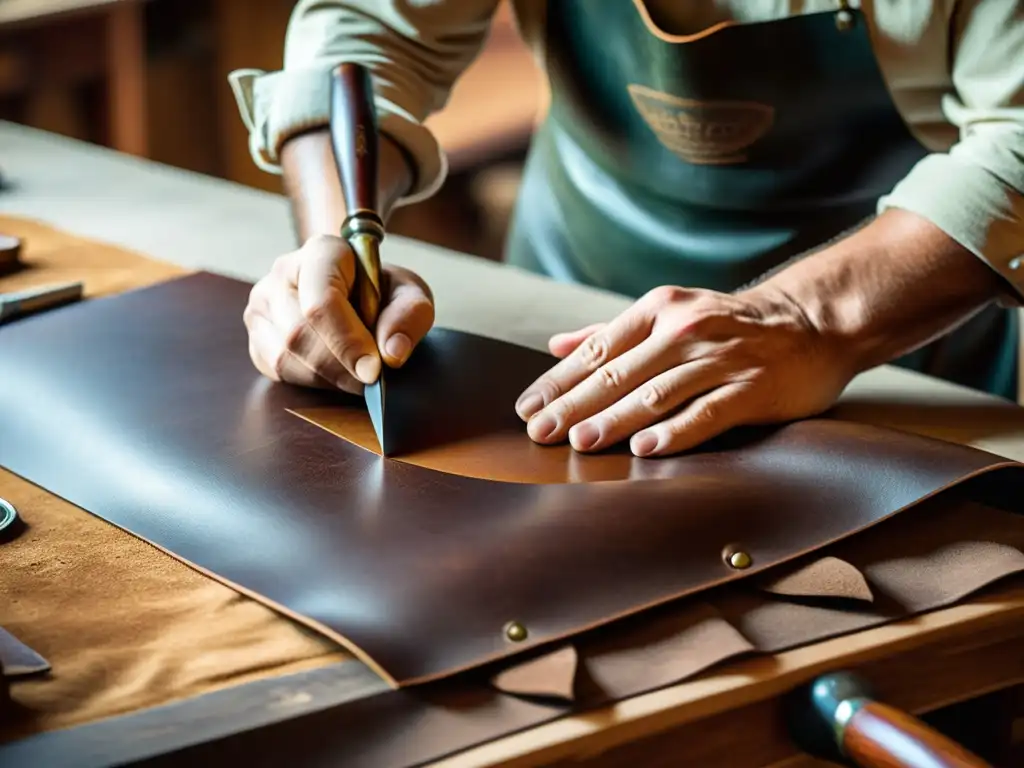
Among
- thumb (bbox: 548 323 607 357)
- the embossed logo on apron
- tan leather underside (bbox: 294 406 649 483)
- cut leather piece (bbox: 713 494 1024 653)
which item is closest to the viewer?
cut leather piece (bbox: 713 494 1024 653)

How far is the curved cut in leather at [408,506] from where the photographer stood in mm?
732

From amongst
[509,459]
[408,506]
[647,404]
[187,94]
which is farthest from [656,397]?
[187,94]

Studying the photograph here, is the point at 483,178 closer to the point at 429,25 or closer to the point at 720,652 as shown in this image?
the point at 429,25

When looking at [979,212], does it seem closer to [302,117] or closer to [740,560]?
[740,560]

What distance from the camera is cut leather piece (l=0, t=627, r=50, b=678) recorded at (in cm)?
69

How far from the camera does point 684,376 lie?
100cm

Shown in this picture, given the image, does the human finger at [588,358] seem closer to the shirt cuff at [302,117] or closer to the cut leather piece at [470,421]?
the cut leather piece at [470,421]

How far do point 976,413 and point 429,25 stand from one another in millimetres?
723

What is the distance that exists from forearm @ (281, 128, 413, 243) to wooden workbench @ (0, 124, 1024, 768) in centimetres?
13

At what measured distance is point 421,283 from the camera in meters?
1.14

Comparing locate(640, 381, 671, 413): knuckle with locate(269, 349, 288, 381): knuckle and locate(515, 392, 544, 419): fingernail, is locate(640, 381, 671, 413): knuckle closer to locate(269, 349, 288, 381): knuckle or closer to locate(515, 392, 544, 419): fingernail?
locate(515, 392, 544, 419): fingernail

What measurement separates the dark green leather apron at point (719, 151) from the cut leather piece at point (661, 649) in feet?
2.38

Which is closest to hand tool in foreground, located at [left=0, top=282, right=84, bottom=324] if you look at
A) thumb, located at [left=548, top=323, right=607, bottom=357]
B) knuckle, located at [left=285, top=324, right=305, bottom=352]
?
knuckle, located at [left=285, top=324, right=305, bottom=352]

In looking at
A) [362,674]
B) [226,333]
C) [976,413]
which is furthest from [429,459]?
[976,413]
